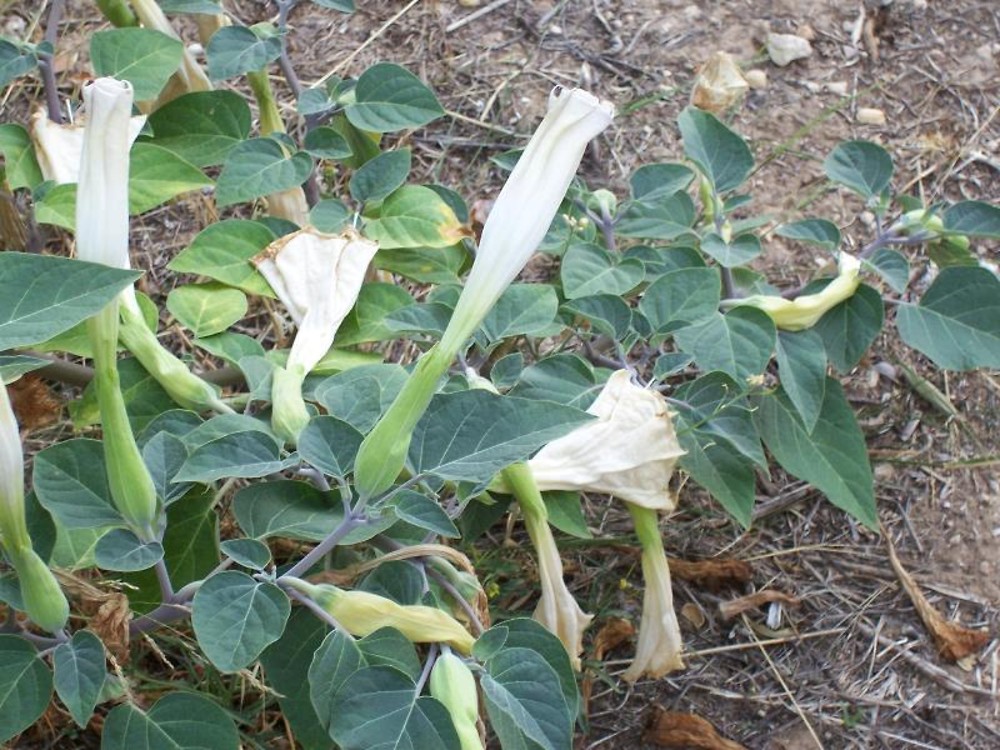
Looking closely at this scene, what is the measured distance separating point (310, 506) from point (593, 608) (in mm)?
634

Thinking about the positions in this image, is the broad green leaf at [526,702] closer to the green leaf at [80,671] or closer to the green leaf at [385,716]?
the green leaf at [385,716]

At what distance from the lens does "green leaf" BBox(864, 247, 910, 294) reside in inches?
63.2

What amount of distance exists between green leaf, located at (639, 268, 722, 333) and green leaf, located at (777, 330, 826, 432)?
0.48ft

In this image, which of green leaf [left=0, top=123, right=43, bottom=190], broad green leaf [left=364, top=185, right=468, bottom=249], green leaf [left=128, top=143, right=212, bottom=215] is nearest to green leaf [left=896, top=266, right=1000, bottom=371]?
broad green leaf [left=364, top=185, right=468, bottom=249]

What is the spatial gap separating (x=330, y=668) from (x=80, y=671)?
0.70 feet

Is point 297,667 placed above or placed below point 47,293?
below

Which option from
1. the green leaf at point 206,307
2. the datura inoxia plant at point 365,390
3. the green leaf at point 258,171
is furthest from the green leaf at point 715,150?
the green leaf at point 206,307

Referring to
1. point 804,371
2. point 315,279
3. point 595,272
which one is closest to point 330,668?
point 315,279

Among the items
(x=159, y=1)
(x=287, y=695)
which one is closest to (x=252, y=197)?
(x=159, y=1)

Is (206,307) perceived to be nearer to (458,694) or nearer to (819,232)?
(458,694)

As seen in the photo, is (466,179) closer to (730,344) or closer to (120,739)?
(730,344)

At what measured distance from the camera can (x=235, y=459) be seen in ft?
3.55

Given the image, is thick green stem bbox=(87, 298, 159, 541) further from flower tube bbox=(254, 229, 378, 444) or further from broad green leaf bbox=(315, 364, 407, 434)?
flower tube bbox=(254, 229, 378, 444)

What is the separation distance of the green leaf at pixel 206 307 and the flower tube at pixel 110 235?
0.48m
